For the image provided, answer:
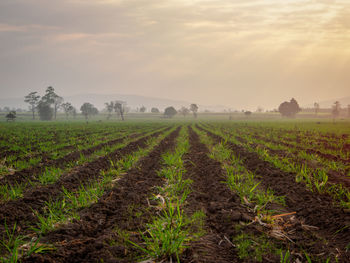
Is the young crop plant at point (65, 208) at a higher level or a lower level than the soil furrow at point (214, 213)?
higher

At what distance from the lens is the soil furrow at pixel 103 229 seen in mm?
3425

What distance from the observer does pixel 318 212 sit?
488 cm

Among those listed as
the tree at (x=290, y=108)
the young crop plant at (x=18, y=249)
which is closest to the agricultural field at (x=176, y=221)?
the young crop plant at (x=18, y=249)

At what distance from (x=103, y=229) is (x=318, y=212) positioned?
4.71 metres

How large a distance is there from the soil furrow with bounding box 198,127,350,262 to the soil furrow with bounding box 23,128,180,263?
11.1 ft

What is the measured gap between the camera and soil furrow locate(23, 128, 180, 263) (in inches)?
135

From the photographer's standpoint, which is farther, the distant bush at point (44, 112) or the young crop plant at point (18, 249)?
the distant bush at point (44, 112)

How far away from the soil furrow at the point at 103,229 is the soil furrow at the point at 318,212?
133 inches

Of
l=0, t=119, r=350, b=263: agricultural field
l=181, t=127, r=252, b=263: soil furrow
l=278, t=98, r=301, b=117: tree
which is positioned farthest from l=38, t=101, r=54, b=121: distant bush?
l=278, t=98, r=301, b=117: tree

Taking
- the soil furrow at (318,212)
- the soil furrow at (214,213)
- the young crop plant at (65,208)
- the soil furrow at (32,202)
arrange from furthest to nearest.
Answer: the soil furrow at (32,202) → the young crop plant at (65,208) → the soil furrow at (318,212) → the soil furrow at (214,213)

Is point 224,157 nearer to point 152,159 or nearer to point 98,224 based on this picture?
point 152,159

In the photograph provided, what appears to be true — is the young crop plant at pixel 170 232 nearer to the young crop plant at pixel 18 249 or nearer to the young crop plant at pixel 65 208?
the young crop plant at pixel 18 249

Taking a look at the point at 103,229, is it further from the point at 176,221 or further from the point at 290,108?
the point at 290,108

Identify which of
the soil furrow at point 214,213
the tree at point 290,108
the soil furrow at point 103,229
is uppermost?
the tree at point 290,108
